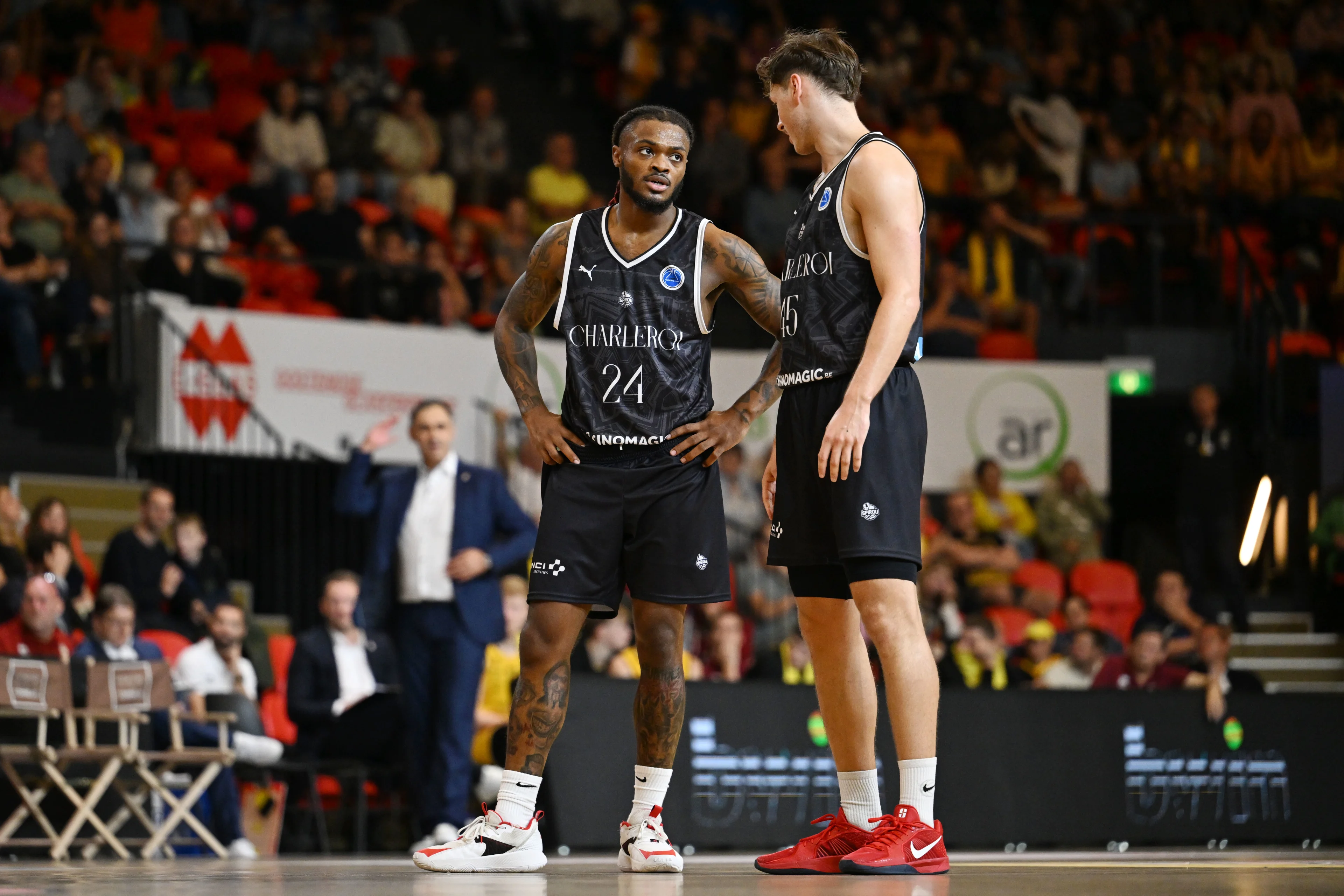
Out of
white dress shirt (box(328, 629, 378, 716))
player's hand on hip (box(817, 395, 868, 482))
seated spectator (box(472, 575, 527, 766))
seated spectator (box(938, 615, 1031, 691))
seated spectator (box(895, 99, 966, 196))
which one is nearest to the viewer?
player's hand on hip (box(817, 395, 868, 482))

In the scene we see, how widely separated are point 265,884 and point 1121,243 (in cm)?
1304

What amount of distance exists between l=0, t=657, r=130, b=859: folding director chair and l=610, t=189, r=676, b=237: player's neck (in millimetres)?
4100

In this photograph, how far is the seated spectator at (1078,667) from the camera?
11.0 meters

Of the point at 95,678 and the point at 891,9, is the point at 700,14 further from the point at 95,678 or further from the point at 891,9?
the point at 95,678

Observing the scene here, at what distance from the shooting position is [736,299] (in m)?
5.37

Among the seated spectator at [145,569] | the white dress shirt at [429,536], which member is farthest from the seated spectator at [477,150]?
the white dress shirt at [429,536]

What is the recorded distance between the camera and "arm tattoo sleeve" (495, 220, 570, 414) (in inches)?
210

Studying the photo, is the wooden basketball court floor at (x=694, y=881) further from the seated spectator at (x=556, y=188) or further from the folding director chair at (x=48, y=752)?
the seated spectator at (x=556, y=188)

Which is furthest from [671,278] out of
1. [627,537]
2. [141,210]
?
[141,210]

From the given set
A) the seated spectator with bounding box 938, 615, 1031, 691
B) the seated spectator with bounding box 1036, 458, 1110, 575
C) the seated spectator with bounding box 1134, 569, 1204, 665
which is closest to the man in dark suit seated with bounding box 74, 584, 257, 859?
the seated spectator with bounding box 938, 615, 1031, 691

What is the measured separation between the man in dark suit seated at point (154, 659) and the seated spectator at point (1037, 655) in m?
4.93

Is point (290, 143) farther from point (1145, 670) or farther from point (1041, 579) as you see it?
point (1145, 670)

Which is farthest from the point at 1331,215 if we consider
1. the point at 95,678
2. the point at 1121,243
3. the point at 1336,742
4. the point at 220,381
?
the point at 95,678

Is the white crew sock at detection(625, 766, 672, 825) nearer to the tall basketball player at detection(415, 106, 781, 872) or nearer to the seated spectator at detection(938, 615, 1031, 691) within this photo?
the tall basketball player at detection(415, 106, 781, 872)
